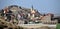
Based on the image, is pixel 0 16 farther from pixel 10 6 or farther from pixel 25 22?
pixel 25 22

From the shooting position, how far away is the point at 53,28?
6.27 feet

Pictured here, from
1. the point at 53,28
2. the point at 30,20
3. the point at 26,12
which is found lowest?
the point at 53,28

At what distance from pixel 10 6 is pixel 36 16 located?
0.44 m

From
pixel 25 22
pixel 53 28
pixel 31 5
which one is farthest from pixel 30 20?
pixel 53 28

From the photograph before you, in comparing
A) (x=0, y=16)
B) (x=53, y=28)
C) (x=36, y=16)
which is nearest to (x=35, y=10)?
(x=36, y=16)

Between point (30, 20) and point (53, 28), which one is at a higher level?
point (30, 20)

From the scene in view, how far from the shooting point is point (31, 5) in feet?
A: 6.55

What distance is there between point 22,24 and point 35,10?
0.97ft

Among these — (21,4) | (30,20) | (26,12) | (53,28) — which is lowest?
(53,28)

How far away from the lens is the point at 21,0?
2.03m

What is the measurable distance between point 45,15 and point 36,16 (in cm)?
14

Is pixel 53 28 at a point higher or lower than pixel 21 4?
lower

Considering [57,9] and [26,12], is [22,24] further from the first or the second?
[57,9]

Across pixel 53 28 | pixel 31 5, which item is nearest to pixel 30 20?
pixel 31 5
